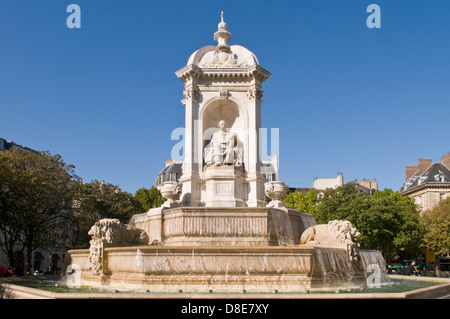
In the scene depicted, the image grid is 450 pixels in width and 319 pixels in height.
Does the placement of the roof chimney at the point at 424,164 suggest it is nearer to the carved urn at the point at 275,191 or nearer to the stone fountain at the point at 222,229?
the stone fountain at the point at 222,229

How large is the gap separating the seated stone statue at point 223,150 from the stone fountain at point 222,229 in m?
0.05

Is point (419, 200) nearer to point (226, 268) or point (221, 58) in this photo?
point (221, 58)

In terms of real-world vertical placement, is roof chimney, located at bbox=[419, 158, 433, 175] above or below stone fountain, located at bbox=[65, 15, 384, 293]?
above

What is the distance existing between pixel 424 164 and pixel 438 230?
94.2 ft

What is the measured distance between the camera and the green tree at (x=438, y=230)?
54125 millimetres

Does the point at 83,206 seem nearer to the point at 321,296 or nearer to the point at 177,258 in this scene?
the point at 177,258

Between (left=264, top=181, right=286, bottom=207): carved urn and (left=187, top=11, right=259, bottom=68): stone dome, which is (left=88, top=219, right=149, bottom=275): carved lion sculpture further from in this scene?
(left=187, top=11, right=259, bottom=68): stone dome

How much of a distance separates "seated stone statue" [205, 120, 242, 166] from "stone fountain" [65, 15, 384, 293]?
52 millimetres

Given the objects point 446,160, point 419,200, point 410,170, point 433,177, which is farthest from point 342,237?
point 410,170

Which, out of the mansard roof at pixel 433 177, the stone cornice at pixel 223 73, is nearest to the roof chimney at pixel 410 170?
the mansard roof at pixel 433 177

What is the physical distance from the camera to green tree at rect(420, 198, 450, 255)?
178ft

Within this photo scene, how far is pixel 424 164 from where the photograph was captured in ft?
264

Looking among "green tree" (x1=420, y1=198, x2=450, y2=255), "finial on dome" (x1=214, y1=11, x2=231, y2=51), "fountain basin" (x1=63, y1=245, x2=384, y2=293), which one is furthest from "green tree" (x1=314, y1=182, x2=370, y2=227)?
"fountain basin" (x1=63, y1=245, x2=384, y2=293)
